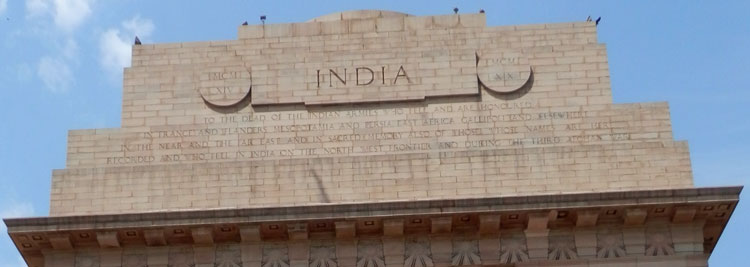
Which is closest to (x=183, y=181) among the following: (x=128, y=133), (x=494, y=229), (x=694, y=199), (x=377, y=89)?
(x=128, y=133)

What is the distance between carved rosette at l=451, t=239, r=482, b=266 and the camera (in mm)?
30070

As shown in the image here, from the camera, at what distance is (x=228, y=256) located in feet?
99.8

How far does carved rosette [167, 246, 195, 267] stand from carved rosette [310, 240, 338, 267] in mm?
2553

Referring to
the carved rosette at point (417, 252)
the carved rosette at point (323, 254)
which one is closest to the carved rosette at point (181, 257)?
the carved rosette at point (323, 254)

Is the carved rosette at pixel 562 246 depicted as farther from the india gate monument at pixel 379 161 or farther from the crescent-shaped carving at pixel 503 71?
the crescent-shaped carving at pixel 503 71

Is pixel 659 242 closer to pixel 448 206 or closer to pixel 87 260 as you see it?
pixel 448 206

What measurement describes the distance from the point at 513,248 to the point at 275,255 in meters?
5.01

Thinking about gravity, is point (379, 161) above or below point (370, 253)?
above

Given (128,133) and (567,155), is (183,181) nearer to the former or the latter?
(128,133)

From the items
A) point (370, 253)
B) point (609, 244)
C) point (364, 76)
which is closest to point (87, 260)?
point (370, 253)

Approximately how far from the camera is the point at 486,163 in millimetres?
31344

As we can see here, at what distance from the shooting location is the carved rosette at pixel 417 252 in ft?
98.9

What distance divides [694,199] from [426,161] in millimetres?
5804

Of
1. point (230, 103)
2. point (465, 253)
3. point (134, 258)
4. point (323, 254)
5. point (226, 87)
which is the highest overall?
point (226, 87)
